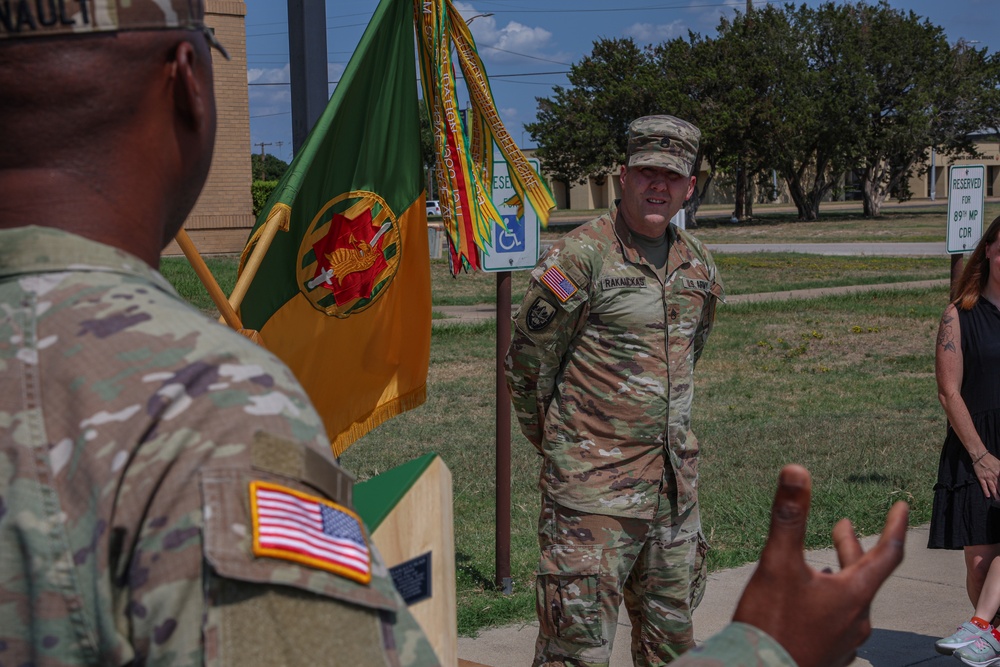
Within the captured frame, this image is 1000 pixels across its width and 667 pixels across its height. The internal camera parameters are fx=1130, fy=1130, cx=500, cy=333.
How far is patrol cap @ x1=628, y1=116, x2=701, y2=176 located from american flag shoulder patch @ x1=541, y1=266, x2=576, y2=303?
0.51 meters

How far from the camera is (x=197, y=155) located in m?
1.18

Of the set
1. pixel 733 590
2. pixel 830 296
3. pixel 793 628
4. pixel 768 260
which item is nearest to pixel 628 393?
pixel 733 590

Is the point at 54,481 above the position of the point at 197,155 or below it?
below

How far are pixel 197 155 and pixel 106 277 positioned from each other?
0.18 metres

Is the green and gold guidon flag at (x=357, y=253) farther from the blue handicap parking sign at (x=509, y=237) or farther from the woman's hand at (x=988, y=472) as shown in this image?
the woman's hand at (x=988, y=472)

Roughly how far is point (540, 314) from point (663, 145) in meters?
0.76

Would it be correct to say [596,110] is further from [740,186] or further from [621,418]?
[621,418]

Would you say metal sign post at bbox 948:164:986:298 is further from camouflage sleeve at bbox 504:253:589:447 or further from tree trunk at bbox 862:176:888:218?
tree trunk at bbox 862:176:888:218

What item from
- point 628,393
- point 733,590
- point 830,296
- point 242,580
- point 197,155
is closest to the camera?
point 242,580

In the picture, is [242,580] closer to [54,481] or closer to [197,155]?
[54,481]

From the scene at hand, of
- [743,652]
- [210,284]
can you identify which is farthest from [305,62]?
[743,652]

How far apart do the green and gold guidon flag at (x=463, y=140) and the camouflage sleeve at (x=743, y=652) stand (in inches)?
114

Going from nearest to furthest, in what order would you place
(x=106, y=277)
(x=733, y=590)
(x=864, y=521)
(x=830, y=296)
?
(x=106, y=277)
(x=733, y=590)
(x=864, y=521)
(x=830, y=296)

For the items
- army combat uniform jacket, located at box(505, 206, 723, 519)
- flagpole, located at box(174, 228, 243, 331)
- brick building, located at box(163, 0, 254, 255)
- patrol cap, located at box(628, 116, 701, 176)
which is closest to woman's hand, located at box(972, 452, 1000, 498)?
army combat uniform jacket, located at box(505, 206, 723, 519)
